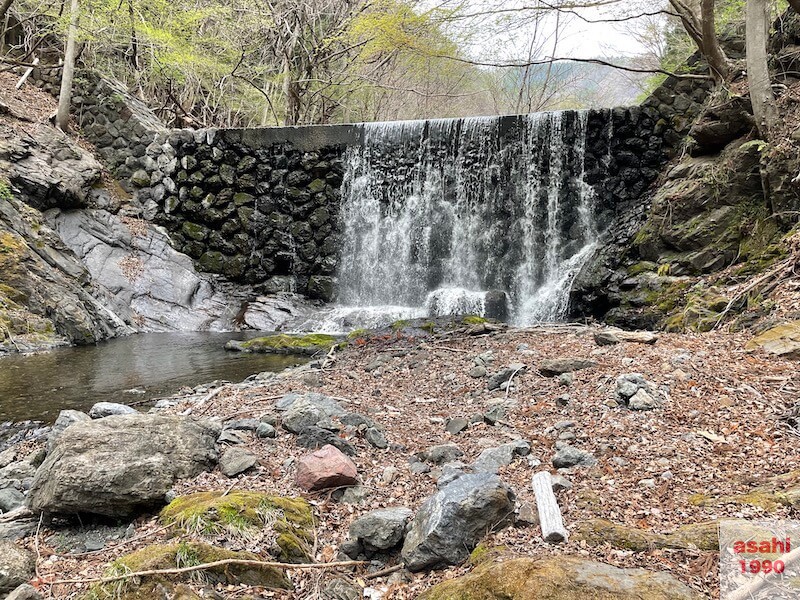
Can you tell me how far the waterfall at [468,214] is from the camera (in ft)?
39.6

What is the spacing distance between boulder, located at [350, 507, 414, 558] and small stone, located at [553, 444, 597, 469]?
38.7 inches

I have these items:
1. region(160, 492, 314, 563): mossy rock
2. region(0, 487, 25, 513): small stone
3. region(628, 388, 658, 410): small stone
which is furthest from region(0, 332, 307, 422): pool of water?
region(628, 388, 658, 410): small stone

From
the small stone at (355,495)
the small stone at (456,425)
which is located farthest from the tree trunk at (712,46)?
the small stone at (355,495)

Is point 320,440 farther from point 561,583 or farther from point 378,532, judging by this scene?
point 561,583

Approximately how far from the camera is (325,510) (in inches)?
105

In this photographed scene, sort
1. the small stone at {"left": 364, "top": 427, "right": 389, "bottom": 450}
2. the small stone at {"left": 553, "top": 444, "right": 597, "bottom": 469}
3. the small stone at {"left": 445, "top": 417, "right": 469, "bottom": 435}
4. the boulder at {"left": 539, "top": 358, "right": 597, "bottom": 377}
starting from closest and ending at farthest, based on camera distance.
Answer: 1. the small stone at {"left": 553, "top": 444, "right": 597, "bottom": 469}
2. the small stone at {"left": 364, "top": 427, "right": 389, "bottom": 450}
3. the small stone at {"left": 445, "top": 417, "right": 469, "bottom": 435}
4. the boulder at {"left": 539, "top": 358, "right": 597, "bottom": 377}

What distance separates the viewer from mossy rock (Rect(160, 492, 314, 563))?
2246 mm

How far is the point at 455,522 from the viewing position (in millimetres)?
2145

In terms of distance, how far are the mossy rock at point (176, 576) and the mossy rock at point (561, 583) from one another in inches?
27.4

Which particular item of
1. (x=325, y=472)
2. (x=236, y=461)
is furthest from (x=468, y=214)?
(x=325, y=472)

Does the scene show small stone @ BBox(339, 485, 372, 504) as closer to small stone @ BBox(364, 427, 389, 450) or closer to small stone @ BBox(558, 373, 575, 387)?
small stone @ BBox(364, 427, 389, 450)

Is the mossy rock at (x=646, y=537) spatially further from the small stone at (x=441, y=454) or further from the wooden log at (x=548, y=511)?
the small stone at (x=441, y=454)

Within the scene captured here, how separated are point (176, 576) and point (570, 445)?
2203 millimetres

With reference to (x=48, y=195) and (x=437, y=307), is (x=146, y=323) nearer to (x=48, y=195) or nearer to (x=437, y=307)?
(x=48, y=195)
